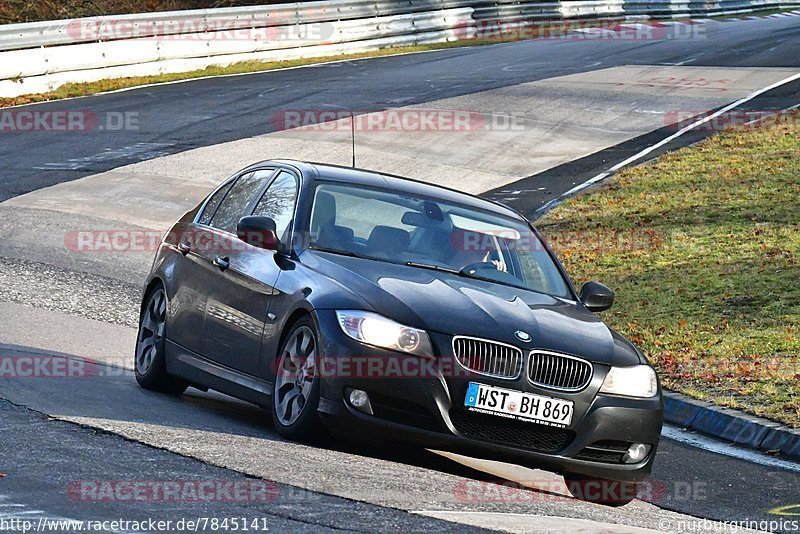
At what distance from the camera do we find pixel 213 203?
9734 millimetres

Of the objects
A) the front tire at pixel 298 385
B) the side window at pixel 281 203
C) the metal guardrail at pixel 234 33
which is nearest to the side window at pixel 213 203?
the side window at pixel 281 203

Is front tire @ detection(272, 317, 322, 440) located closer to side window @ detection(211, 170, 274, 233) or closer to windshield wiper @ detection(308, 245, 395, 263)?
windshield wiper @ detection(308, 245, 395, 263)

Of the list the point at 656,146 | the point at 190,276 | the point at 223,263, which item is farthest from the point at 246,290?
the point at 656,146

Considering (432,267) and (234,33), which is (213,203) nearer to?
(432,267)

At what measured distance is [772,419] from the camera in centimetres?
986

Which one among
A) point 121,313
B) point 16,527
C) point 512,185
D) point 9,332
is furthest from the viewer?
point 512,185

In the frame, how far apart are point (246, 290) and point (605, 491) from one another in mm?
2332

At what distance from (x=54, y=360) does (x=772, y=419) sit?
4879mm

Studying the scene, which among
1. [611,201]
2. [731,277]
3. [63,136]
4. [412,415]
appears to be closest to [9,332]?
[412,415]

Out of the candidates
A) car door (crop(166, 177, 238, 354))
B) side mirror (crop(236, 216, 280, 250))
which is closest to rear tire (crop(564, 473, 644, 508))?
side mirror (crop(236, 216, 280, 250))

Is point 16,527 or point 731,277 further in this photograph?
point 731,277

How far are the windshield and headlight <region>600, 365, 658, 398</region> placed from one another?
0.99m

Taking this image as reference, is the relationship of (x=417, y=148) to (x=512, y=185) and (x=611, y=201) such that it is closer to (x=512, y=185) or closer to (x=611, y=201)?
(x=512, y=185)

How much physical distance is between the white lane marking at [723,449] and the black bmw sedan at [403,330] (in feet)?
5.15
